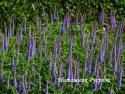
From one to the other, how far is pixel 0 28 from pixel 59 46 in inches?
83.5

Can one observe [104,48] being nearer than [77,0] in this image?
Yes

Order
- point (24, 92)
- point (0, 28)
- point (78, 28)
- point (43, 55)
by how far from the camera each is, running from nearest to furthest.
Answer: point (24, 92)
point (43, 55)
point (78, 28)
point (0, 28)

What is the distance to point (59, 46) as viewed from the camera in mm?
5793

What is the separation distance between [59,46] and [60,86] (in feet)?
2.18

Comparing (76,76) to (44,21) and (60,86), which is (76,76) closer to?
(60,86)

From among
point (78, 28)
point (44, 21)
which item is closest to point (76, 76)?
point (78, 28)

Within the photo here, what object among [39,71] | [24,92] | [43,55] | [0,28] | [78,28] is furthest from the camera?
[0,28]

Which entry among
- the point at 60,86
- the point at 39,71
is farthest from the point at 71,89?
the point at 39,71

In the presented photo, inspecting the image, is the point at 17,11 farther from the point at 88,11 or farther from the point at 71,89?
the point at 71,89

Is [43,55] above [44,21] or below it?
below

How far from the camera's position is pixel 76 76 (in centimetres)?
540

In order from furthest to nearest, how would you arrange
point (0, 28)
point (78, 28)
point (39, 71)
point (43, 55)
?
1. point (0, 28)
2. point (78, 28)
3. point (43, 55)
4. point (39, 71)

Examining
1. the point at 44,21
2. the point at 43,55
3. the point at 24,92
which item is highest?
the point at 44,21

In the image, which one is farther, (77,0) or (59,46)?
(77,0)
